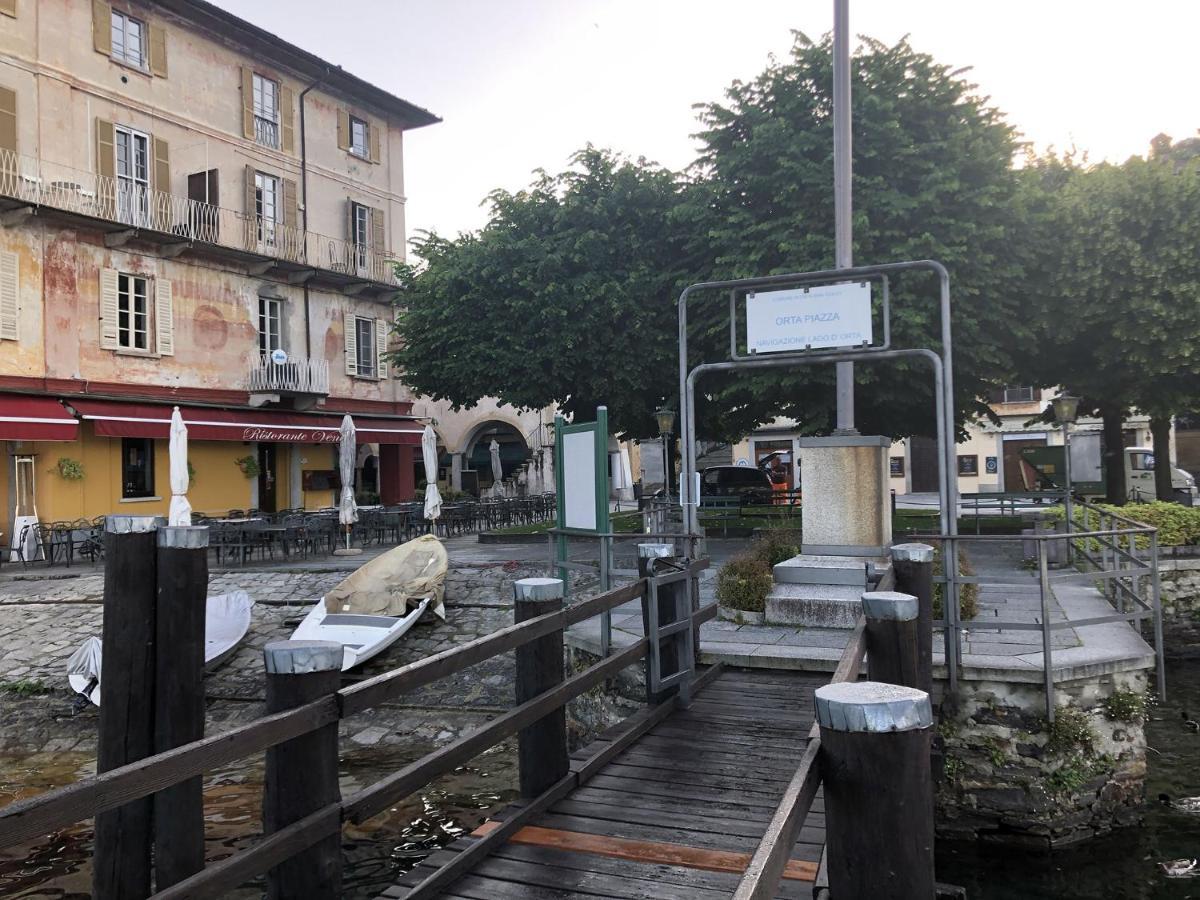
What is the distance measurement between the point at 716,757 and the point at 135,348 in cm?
2049

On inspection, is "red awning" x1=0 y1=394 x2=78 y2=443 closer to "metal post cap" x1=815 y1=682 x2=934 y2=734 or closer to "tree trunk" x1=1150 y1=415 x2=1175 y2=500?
"metal post cap" x1=815 y1=682 x2=934 y2=734

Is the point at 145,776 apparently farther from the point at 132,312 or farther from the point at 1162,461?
A: the point at 132,312

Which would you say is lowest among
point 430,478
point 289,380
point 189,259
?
point 430,478

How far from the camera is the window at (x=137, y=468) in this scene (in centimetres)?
2159

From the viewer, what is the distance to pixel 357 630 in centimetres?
1113

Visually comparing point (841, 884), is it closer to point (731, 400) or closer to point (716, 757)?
point (716, 757)

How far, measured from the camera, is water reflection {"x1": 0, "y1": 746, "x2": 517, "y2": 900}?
6.51m

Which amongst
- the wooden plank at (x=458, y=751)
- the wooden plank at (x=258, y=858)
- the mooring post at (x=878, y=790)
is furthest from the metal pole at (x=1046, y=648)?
the wooden plank at (x=258, y=858)

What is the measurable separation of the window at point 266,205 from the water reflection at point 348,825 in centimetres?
1800

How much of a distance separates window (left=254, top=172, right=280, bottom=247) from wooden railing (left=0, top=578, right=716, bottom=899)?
75.7ft

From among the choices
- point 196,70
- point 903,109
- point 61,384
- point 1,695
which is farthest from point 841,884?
point 196,70

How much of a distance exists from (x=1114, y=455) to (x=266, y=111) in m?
22.9

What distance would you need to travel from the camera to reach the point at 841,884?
2.24 meters

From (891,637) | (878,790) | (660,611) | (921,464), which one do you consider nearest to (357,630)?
(660,611)
